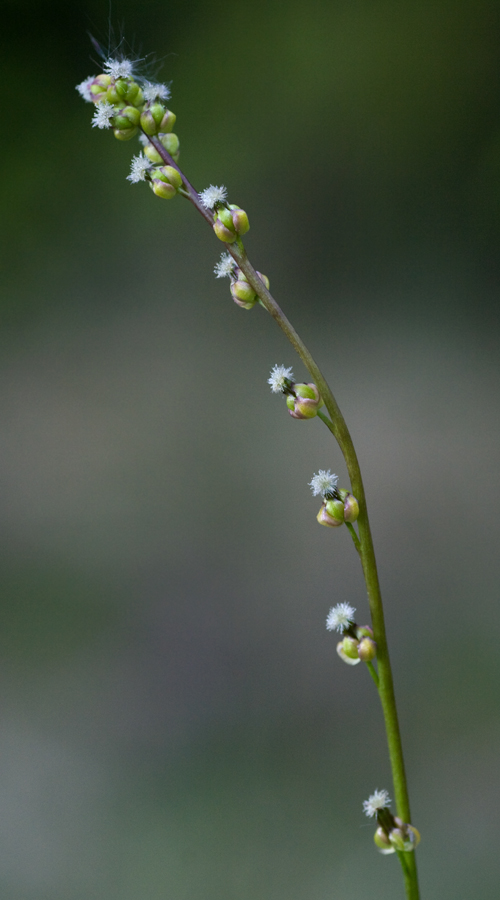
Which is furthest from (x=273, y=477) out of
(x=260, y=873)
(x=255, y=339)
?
(x=260, y=873)

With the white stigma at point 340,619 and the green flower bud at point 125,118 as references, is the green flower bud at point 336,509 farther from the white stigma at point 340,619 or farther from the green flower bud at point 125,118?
the green flower bud at point 125,118

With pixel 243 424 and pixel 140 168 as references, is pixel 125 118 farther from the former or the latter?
pixel 243 424

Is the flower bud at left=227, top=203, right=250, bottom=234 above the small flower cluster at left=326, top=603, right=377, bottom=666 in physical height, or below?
above

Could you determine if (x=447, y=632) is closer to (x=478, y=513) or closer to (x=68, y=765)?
(x=478, y=513)

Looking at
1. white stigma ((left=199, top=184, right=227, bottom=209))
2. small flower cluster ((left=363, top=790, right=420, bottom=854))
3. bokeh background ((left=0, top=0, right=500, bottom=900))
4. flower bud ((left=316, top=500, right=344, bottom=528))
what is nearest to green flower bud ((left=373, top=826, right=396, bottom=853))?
small flower cluster ((left=363, top=790, right=420, bottom=854))

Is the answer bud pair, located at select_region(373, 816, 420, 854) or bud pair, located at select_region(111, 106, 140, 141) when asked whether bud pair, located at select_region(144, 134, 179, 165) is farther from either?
bud pair, located at select_region(373, 816, 420, 854)

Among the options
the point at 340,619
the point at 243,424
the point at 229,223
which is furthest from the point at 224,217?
the point at 243,424
